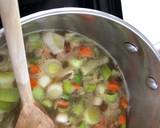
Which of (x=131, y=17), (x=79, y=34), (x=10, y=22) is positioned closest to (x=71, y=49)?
(x=79, y=34)

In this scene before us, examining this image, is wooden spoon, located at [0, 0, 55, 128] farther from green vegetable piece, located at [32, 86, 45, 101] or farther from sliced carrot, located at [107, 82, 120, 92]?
sliced carrot, located at [107, 82, 120, 92]

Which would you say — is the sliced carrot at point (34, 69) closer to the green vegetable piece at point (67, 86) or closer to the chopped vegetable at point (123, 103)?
the green vegetable piece at point (67, 86)

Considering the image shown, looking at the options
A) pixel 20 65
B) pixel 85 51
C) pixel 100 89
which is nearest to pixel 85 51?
pixel 85 51

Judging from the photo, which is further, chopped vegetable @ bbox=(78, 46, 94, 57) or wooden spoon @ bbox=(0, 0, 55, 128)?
chopped vegetable @ bbox=(78, 46, 94, 57)

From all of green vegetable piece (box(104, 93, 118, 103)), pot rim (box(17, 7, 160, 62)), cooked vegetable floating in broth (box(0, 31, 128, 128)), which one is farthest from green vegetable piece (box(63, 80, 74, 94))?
pot rim (box(17, 7, 160, 62))

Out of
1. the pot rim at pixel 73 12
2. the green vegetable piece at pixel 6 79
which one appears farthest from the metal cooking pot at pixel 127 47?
the green vegetable piece at pixel 6 79
